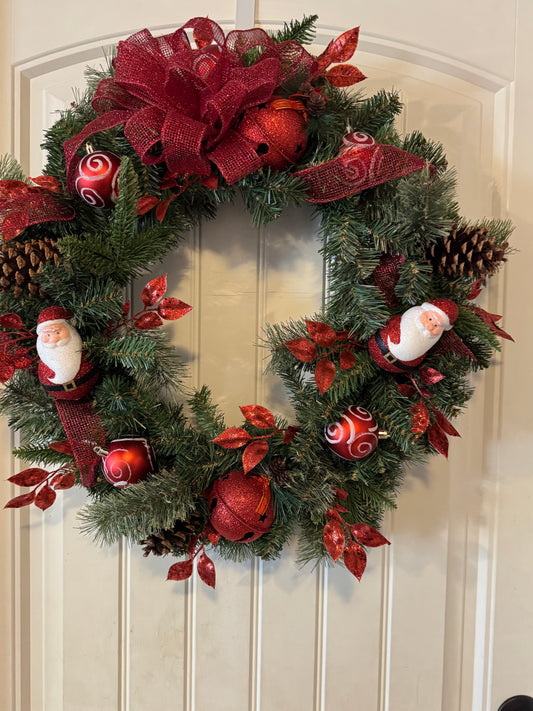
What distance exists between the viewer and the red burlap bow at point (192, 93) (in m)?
0.62

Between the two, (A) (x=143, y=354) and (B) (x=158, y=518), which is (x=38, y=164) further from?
(B) (x=158, y=518)

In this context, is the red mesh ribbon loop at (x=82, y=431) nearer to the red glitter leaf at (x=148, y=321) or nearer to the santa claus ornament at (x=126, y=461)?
the santa claus ornament at (x=126, y=461)

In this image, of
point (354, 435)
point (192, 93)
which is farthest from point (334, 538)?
point (192, 93)

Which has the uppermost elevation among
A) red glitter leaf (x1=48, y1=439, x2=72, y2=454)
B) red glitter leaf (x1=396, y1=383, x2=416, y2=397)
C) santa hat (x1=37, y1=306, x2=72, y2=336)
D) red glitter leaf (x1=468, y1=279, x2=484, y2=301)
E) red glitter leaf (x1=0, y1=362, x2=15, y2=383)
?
red glitter leaf (x1=468, y1=279, x2=484, y2=301)

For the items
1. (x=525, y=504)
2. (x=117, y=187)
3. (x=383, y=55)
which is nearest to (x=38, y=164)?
(x=117, y=187)

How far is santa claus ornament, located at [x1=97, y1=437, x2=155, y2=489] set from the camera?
65 cm

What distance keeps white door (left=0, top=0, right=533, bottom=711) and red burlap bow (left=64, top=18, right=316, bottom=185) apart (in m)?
0.15

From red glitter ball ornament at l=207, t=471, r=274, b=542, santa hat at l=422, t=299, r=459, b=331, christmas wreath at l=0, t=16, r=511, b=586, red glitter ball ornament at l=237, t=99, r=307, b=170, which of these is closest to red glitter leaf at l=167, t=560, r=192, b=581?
christmas wreath at l=0, t=16, r=511, b=586

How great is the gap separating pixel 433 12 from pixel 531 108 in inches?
10.0

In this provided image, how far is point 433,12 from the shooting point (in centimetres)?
79

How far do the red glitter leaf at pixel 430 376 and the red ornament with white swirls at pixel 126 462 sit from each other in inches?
17.5

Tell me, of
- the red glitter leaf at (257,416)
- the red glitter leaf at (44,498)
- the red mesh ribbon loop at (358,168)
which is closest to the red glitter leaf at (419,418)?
the red glitter leaf at (257,416)

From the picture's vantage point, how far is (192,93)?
643 millimetres

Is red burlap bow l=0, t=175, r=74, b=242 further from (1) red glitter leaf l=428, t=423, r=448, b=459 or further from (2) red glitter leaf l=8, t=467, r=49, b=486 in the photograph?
(1) red glitter leaf l=428, t=423, r=448, b=459
